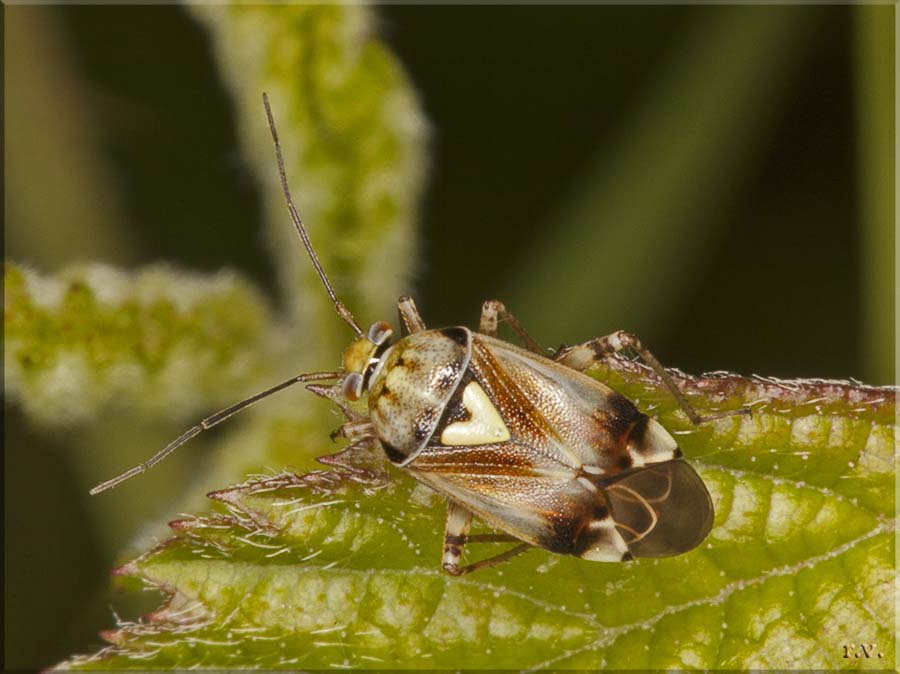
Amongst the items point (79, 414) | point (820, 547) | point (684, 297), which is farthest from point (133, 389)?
point (684, 297)

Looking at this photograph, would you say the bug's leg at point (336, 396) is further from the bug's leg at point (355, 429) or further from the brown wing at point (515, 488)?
the brown wing at point (515, 488)

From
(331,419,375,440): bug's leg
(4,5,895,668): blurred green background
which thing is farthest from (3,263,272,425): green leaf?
(4,5,895,668): blurred green background

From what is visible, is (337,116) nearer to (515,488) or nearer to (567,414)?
(567,414)

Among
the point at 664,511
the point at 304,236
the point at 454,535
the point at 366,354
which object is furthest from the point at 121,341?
the point at 664,511

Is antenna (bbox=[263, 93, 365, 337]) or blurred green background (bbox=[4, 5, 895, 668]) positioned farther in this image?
blurred green background (bbox=[4, 5, 895, 668])

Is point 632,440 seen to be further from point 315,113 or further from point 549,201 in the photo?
point 549,201

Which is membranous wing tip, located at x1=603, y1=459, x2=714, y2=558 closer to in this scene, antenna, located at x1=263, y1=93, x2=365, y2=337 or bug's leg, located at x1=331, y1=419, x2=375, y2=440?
bug's leg, located at x1=331, y1=419, x2=375, y2=440
